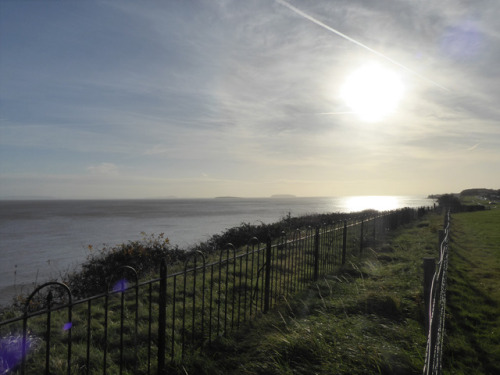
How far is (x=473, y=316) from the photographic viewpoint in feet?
19.9

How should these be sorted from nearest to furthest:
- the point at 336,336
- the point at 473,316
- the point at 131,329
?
the point at 336,336 → the point at 131,329 → the point at 473,316

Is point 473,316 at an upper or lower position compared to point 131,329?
upper

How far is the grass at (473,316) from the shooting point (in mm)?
4516

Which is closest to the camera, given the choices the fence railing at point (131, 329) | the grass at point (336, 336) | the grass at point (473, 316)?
the fence railing at point (131, 329)

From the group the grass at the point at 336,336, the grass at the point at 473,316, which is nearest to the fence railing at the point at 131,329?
the grass at the point at 336,336

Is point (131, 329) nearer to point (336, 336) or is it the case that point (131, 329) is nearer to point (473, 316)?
point (336, 336)

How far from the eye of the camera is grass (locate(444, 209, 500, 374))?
452cm

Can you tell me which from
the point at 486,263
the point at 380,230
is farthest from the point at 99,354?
the point at 380,230

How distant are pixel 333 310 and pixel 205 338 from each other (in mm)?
2281

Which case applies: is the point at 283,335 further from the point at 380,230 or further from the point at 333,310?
the point at 380,230

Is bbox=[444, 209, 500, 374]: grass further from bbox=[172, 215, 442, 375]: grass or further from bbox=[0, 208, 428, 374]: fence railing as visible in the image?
bbox=[0, 208, 428, 374]: fence railing

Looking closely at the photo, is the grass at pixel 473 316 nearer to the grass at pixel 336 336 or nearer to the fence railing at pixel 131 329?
the grass at pixel 336 336

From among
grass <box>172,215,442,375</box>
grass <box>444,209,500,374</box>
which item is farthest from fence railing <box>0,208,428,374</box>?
grass <box>444,209,500,374</box>

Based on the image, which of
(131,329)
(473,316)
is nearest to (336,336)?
(473,316)
